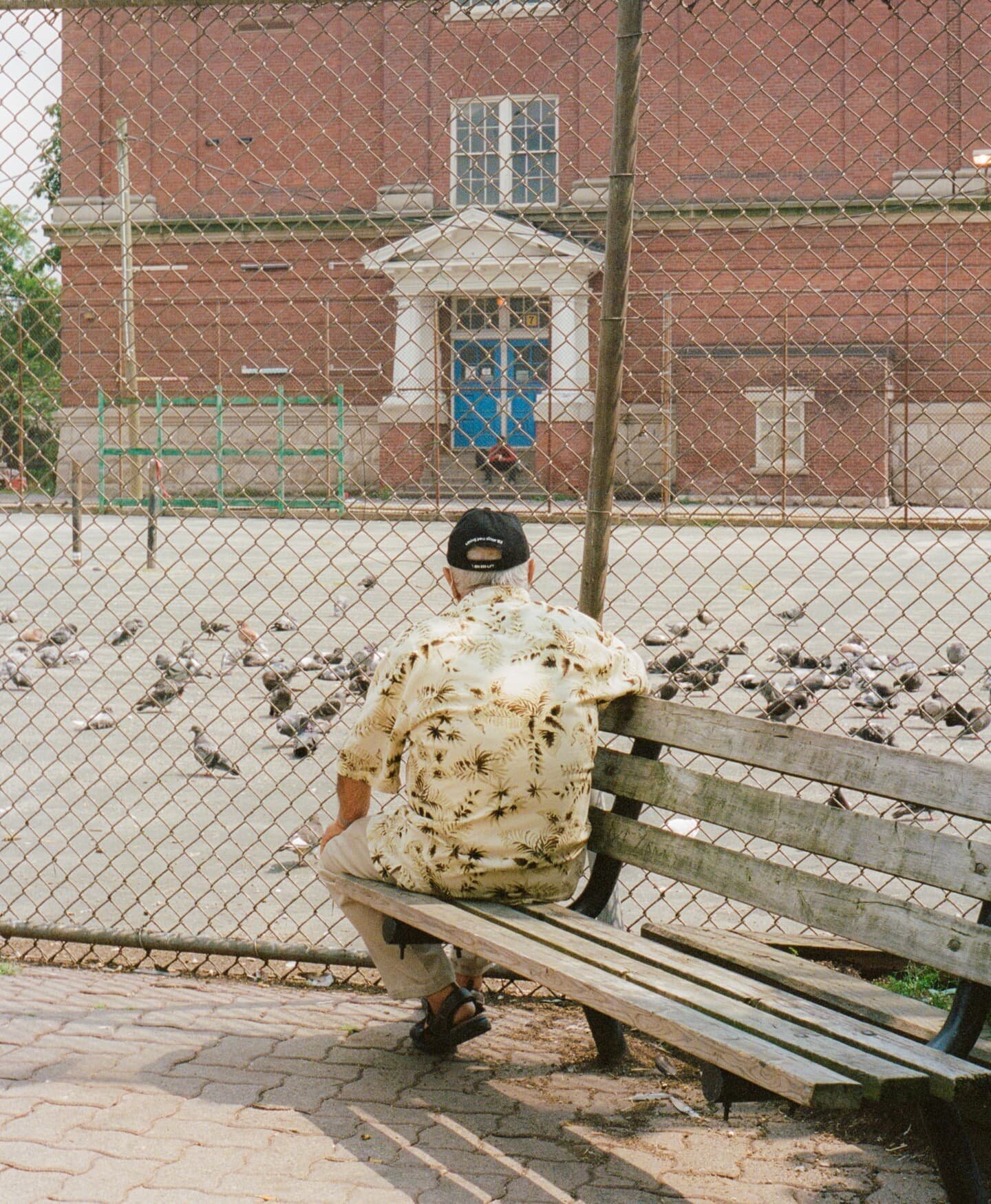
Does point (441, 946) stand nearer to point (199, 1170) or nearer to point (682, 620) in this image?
point (199, 1170)

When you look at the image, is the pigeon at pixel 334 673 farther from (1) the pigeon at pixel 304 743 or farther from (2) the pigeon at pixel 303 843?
(2) the pigeon at pixel 303 843

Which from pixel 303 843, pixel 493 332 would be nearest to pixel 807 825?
pixel 303 843

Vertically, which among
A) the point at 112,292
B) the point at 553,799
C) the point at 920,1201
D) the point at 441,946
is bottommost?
the point at 920,1201

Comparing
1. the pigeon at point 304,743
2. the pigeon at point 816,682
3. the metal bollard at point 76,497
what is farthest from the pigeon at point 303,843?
the metal bollard at point 76,497

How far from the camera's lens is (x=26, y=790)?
20.9 feet

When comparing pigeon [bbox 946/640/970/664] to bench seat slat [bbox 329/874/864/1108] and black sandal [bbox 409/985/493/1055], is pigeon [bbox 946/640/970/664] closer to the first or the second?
black sandal [bbox 409/985/493/1055]

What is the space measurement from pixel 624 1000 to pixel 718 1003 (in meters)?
0.19

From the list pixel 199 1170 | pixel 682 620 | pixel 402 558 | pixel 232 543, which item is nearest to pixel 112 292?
pixel 232 543

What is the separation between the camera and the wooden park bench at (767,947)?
8.35 feet

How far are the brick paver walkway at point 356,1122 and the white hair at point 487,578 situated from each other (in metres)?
1.19

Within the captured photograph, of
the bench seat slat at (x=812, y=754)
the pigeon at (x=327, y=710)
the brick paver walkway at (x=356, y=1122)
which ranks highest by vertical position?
the bench seat slat at (x=812, y=754)

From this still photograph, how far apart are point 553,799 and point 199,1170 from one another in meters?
1.10

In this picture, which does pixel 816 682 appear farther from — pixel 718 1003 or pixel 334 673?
pixel 718 1003

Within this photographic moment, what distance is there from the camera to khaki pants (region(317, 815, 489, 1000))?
3553 mm
